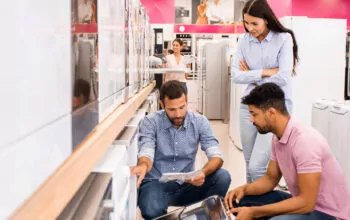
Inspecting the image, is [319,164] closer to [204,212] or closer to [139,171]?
[204,212]

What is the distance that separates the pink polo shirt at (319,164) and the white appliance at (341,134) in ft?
3.65

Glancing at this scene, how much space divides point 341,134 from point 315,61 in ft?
5.80

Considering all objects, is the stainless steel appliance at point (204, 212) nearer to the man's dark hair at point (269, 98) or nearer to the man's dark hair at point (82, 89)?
the man's dark hair at point (269, 98)

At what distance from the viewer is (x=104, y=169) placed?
133cm

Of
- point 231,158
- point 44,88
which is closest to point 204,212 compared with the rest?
point 44,88

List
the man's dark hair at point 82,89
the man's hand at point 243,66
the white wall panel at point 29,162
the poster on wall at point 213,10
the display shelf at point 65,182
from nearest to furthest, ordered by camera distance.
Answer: the white wall panel at point 29,162 < the display shelf at point 65,182 < the man's dark hair at point 82,89 < the man's hand at point 243,66 < the poster on wall at point 213,10

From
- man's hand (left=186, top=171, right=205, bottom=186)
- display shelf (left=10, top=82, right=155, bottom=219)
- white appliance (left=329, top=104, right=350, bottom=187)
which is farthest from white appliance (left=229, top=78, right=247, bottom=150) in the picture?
display shelf (left=10, top=82, right=155, bottom=219)

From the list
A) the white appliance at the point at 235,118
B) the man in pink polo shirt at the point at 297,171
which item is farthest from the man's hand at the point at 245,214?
the white appliance at the point at 235,118

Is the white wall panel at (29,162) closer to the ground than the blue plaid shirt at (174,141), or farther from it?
farther from it

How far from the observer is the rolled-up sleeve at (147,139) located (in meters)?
2.93

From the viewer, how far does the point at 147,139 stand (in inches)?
120

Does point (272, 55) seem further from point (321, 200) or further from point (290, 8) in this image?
point (290, 8)

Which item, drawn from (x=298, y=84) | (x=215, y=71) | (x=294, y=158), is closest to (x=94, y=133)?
(x=294, y=158)

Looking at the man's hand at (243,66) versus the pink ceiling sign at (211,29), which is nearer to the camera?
the man's hand at (243,66)
